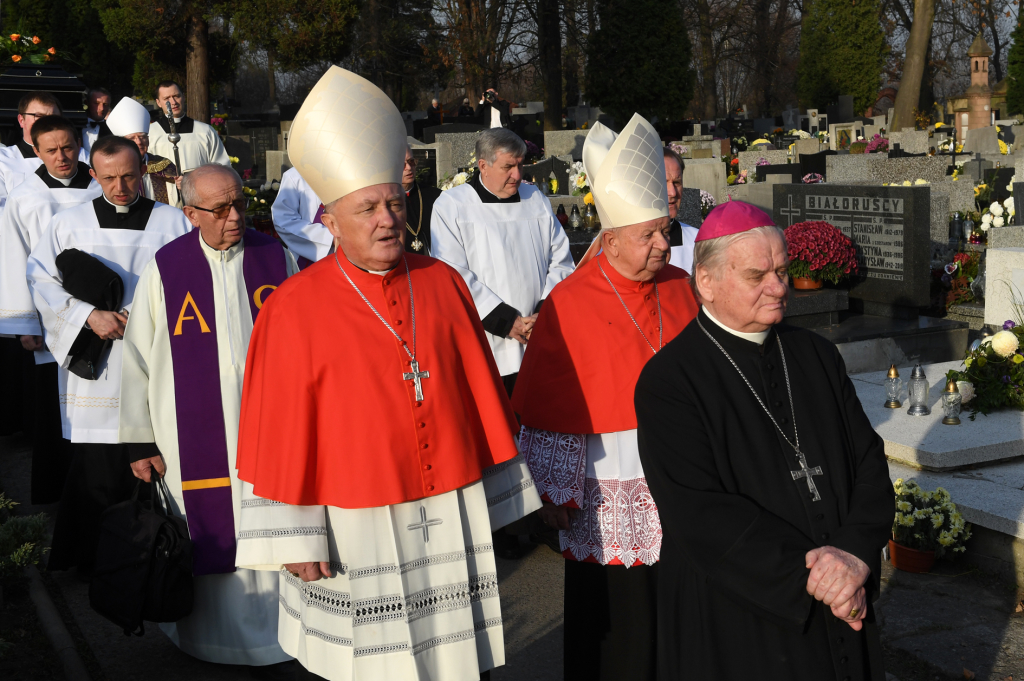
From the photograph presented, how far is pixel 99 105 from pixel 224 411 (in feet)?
19.3

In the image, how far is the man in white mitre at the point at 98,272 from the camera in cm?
466

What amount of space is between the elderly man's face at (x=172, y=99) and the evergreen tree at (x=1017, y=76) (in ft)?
118

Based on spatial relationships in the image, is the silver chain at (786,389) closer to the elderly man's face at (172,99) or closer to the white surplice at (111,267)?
the white surplice at (111,267)

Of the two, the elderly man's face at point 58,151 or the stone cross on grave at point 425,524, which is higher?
the elderly man's face at point 58,151

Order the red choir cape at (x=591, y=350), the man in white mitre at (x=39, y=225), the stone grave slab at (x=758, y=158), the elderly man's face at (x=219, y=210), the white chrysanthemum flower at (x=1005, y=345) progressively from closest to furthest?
the red choir cape at (x=591, y=350) < the elderly man's face at (x=219, y=210) < the man in white mitre at (x=39, y=225) < the white chrysanthemum flower at (x=1005, y=345) < the stone grave slab at (x=758, y=158)

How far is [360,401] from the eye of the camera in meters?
2.88

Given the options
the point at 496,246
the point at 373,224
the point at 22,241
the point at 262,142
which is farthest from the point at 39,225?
the point at 262,142

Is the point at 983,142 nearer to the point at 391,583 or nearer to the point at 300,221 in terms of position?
the point at 300,221

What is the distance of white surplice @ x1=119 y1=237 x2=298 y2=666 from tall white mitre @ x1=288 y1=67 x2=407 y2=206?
1220 mm

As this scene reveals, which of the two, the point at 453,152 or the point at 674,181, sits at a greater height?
the point at 453,152

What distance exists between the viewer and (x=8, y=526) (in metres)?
4.12

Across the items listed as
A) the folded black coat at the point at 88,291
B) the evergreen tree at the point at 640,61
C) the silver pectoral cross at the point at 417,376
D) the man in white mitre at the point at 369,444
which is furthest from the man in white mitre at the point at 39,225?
the evergreen tree at the point at 640,61

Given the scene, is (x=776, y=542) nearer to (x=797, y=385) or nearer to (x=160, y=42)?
(x=797, y=385)

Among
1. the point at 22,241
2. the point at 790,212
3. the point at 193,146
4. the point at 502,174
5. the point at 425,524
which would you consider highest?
the point at 193,146
